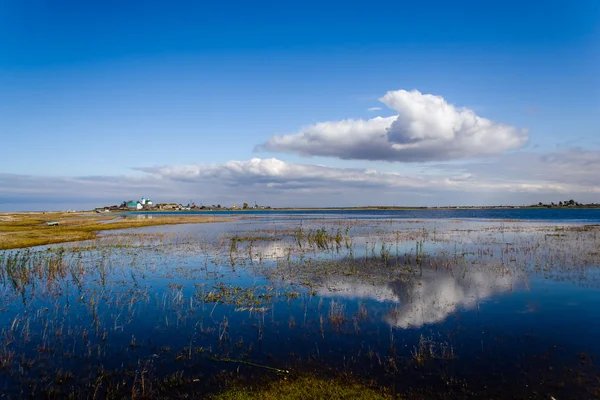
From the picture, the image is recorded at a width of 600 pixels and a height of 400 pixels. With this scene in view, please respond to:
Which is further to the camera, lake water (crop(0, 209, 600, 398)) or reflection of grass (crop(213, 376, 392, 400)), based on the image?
lake water (crop(0, 209, 600, 398))

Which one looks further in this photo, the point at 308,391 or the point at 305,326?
the point at 305,326

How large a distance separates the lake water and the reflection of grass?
0.62 metres

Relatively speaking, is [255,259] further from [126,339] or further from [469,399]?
[469,399]

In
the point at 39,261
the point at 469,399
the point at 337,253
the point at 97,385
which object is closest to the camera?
the point at 469,399

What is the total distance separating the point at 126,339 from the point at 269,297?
773 cm

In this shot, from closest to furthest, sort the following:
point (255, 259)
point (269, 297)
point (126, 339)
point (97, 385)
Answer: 1. point (97, 385)
2. point (126, 339)
3. point (269, 297)
4. point (255, 259)

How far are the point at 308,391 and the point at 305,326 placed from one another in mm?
5298

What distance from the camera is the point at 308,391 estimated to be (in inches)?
383

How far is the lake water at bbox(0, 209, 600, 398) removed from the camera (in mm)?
10656

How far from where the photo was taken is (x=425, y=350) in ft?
40.1

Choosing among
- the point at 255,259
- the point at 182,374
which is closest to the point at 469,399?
the point at 182,374

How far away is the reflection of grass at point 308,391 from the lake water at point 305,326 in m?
0.62

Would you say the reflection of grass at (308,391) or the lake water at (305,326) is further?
the lake water at (305,326)

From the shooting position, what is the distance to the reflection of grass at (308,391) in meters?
9.47
